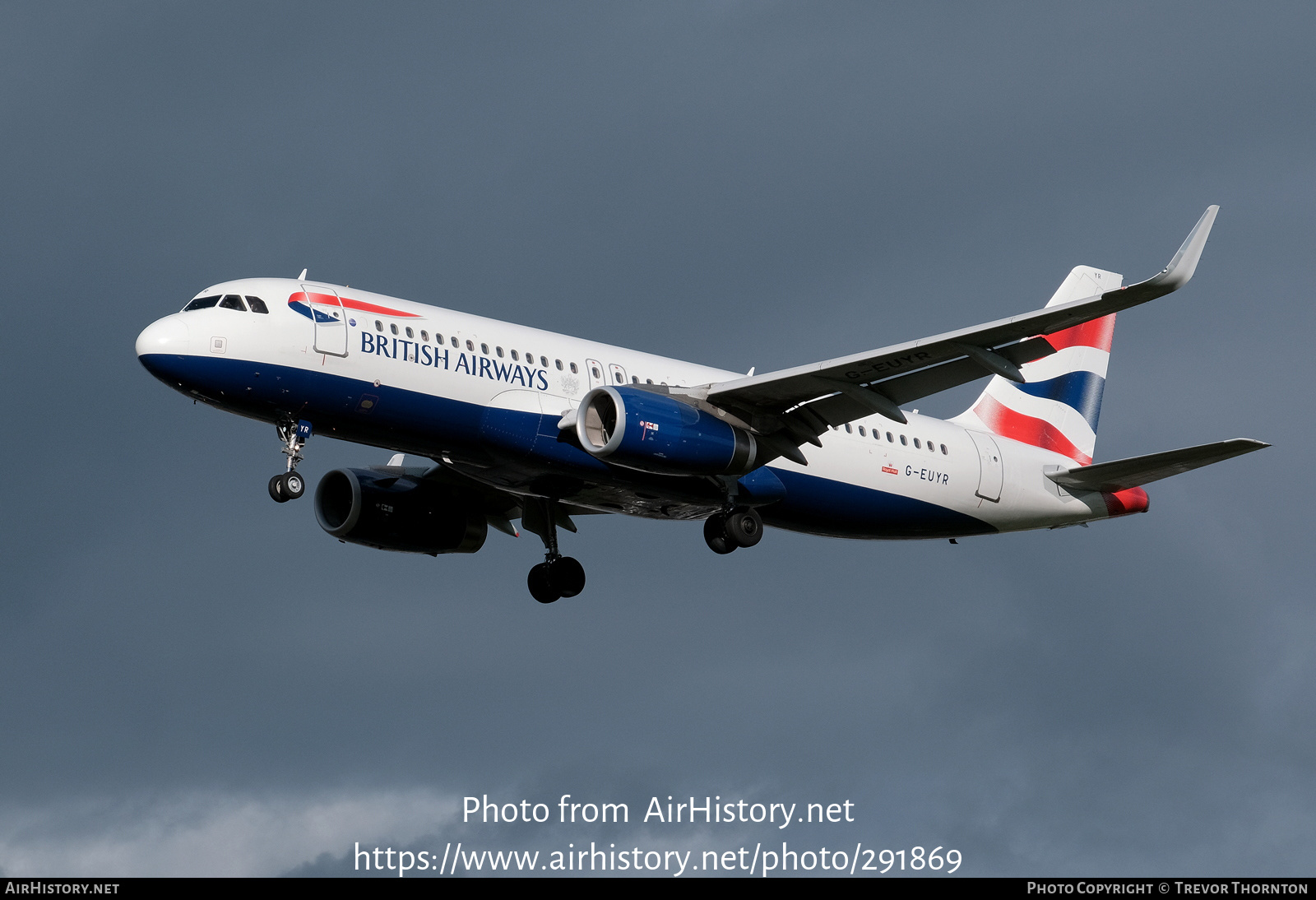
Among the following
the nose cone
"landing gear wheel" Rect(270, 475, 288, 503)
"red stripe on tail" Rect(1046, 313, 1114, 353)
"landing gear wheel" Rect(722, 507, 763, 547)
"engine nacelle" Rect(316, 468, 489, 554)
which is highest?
"red stripe on tail" Rect(1046, 313, 1114, 353)

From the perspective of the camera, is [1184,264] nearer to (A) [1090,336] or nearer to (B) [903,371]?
(B) [903,371]

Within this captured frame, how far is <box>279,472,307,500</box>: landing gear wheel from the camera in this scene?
34375 millimetres

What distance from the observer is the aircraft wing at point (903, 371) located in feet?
99.8

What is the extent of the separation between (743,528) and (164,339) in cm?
1246

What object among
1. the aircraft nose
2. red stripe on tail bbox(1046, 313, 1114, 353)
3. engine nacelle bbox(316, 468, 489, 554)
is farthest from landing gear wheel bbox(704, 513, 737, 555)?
red stripe on tail bbox(1046, 313, 1114, 353)

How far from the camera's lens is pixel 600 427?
35406 mm

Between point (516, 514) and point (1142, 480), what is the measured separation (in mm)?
14890

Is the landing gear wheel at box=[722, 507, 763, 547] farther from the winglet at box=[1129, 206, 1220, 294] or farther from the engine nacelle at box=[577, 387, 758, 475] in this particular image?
the winglet at box=[1129, 206, 1220, 294]

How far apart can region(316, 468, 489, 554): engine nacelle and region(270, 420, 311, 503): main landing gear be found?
647cm

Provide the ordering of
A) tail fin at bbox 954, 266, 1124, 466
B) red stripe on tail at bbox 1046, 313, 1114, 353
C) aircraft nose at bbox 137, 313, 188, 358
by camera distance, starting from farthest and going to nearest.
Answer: red stripe on tail at bbox 1046, 313, 1114, 353, tail fin at bbox 954, 266, 1124, 466, aircraft nose at bbox 137, 313, 188, 358

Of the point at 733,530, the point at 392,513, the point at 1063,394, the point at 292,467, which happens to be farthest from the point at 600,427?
the point at 1063,394

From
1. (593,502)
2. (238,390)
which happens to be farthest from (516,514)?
(238,390)

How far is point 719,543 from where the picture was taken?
3794 cm

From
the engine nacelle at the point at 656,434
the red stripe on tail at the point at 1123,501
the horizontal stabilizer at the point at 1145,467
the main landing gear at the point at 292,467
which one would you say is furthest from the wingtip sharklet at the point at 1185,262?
the main landing gear at the point at 292,467
